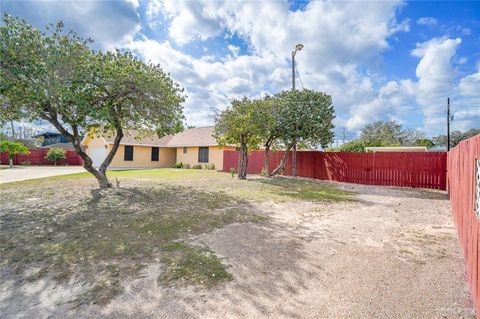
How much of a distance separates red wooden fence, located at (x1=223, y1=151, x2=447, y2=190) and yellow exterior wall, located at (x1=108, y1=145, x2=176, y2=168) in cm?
1526

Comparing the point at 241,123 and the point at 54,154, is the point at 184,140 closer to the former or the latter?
the point at 54,154

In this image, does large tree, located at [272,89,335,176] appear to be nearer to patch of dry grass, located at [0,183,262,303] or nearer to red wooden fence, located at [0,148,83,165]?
patch of dry grass, located at [0,183,262,303]

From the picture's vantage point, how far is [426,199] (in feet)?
31.3

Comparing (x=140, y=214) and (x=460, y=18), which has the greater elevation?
(x=460, y=18)

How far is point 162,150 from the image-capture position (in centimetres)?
2806

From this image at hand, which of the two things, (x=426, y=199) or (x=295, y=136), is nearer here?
(x=426, y=199)

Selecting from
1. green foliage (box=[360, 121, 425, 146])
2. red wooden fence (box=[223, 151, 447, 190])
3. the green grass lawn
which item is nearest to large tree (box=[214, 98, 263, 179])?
red wooden fence (box=[223, 151, 447, 190])

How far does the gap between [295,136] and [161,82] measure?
27.3ft

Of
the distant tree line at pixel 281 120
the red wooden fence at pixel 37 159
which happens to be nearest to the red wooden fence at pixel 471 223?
the distant tree line at pixel 281 120

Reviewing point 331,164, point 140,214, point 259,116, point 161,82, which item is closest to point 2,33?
point 161,82

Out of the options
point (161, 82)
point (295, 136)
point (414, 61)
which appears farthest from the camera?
point (295, 136)

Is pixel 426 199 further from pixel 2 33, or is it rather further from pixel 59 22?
pixel 2 33

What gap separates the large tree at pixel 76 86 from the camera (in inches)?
259

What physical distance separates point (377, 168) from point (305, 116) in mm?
4545
